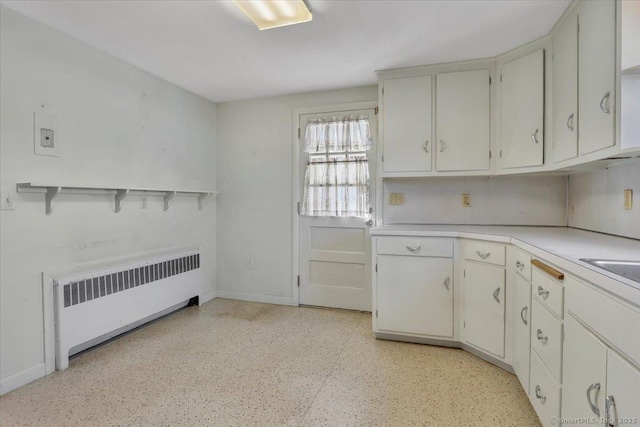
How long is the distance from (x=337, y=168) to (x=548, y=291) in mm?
2180

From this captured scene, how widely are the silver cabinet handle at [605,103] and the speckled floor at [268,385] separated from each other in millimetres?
1587

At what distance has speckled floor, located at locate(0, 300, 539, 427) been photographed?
167cm

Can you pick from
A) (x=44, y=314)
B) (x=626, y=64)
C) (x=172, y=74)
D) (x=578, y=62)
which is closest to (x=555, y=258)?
(x=626, y=64)

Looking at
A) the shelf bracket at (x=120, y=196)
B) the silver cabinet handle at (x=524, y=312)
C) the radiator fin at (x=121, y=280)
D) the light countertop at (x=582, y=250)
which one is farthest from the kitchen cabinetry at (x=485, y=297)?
the shelf bracket at (x=120, y=196)

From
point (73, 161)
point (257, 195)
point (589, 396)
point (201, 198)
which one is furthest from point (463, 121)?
point (73, 161)

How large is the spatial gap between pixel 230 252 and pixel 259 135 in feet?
4.62

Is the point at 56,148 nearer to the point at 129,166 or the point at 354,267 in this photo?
the point at 129,166

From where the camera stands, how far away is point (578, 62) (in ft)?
5.72

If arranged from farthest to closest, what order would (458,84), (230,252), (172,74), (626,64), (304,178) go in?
(230,252), (304,178), (172,74), (458,84), (626,64)

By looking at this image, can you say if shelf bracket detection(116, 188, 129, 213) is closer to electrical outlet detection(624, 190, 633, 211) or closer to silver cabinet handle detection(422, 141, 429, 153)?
silver cabinet handle detection(422, 141, 429, 153)

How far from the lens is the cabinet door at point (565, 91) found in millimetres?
1790

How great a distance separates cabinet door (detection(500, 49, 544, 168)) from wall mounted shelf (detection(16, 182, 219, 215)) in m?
2.83

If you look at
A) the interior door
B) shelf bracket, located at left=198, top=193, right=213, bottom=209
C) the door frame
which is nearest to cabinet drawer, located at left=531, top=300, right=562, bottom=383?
the interior door

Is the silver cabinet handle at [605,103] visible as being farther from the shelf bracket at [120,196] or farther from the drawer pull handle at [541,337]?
the shelf bracket at [120,196]
